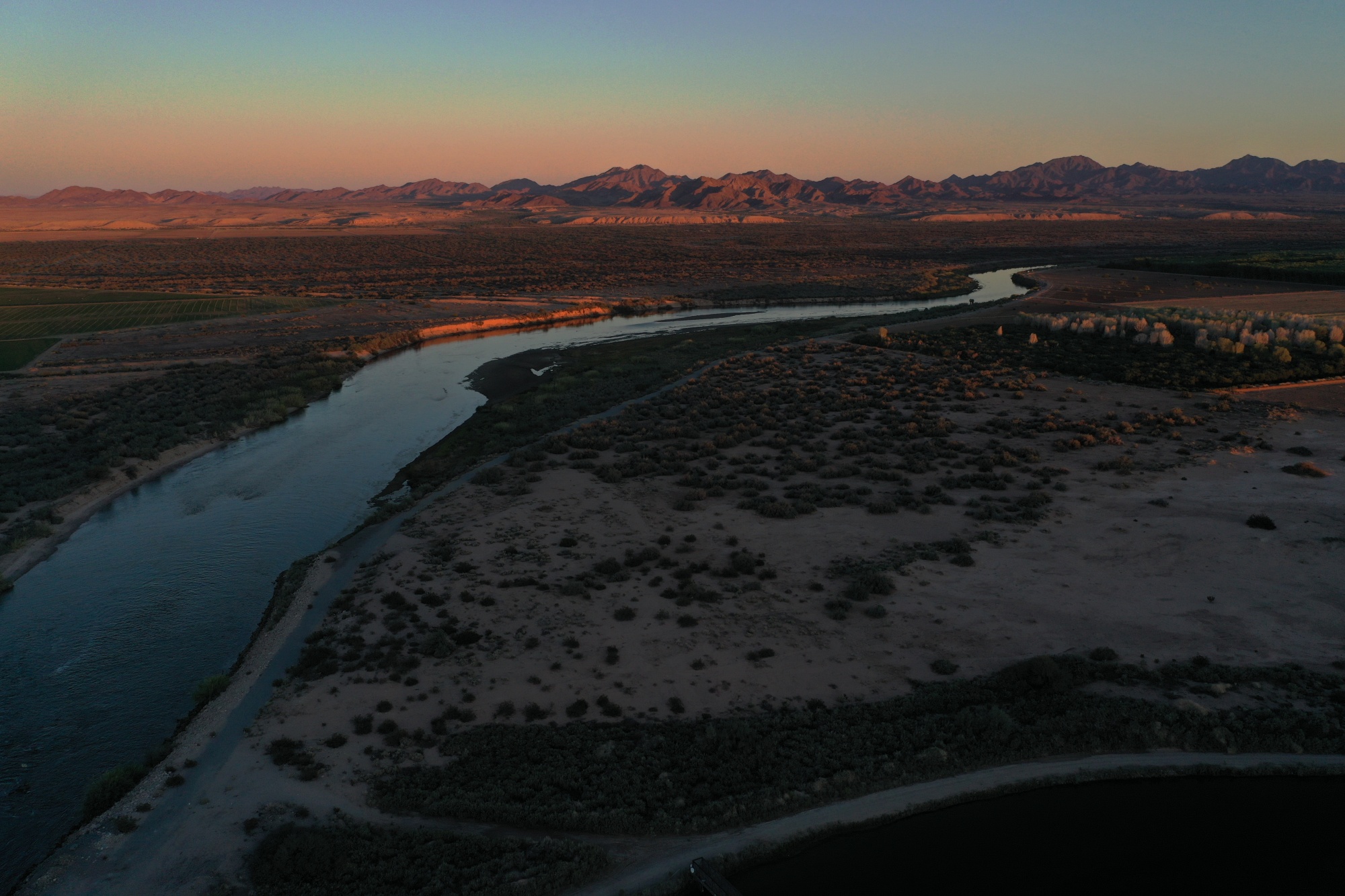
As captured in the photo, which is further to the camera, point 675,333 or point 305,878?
point 675,333

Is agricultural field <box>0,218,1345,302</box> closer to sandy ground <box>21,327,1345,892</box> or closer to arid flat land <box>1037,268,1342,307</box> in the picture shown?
arid flat land <box>1037,268,1342,307</box>

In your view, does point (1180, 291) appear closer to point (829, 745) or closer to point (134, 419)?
point (829, 745)

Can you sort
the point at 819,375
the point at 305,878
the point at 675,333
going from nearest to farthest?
the point at 305,878 < the point at 819,375 < the point at 675,333

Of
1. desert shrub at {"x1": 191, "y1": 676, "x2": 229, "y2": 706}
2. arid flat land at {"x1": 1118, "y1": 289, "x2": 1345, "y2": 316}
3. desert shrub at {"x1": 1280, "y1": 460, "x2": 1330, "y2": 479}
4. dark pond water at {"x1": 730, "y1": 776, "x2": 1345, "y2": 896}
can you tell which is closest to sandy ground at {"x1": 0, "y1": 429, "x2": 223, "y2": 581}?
desert shrub at {"x1": 191, "y1": 676, "x2": 229, "y2": 706}

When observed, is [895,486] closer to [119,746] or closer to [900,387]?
[900,387]

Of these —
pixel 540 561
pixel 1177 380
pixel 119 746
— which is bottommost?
pixel 119 746

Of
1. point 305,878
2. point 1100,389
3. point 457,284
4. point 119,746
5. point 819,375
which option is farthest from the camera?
point 457,284

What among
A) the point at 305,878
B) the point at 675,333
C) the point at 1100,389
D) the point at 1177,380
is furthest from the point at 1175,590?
the point at 675,333

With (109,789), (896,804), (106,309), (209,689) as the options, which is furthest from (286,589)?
(106,309)
